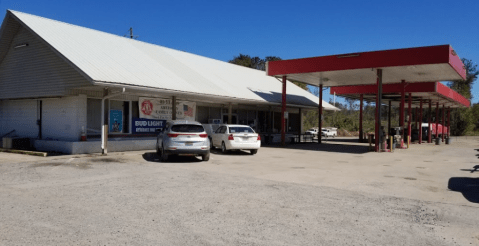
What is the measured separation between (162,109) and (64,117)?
562 cm

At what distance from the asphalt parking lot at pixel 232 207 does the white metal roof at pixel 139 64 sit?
21.9 feet

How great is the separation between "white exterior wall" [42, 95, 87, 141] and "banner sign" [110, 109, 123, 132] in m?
1.69

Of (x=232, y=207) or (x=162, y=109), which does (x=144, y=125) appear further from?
(x=232, y=207)

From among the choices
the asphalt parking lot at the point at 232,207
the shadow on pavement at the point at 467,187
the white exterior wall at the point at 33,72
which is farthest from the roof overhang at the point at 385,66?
the white exterior wall at the point at 33,72

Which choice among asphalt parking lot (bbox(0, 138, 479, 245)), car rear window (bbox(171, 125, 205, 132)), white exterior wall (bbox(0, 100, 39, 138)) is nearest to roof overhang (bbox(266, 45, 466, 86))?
asphalt parking lot (bbox(0, 138, 479, 245))

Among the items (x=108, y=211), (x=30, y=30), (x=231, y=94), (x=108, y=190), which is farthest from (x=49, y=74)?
(x=108, y=211)

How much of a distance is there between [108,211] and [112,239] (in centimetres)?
171

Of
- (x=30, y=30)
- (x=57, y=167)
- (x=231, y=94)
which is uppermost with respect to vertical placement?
(x=30, y=30)

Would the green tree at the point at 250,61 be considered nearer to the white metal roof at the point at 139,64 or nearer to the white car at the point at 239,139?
the white metal roof at the point at 139,64

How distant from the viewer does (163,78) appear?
20891 millimetres

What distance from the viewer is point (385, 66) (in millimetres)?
21094

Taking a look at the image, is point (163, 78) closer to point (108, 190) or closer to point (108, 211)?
point (108, 190)

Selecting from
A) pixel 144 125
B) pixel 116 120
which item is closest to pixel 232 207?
pixel 116 120

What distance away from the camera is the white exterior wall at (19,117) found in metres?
21.2
